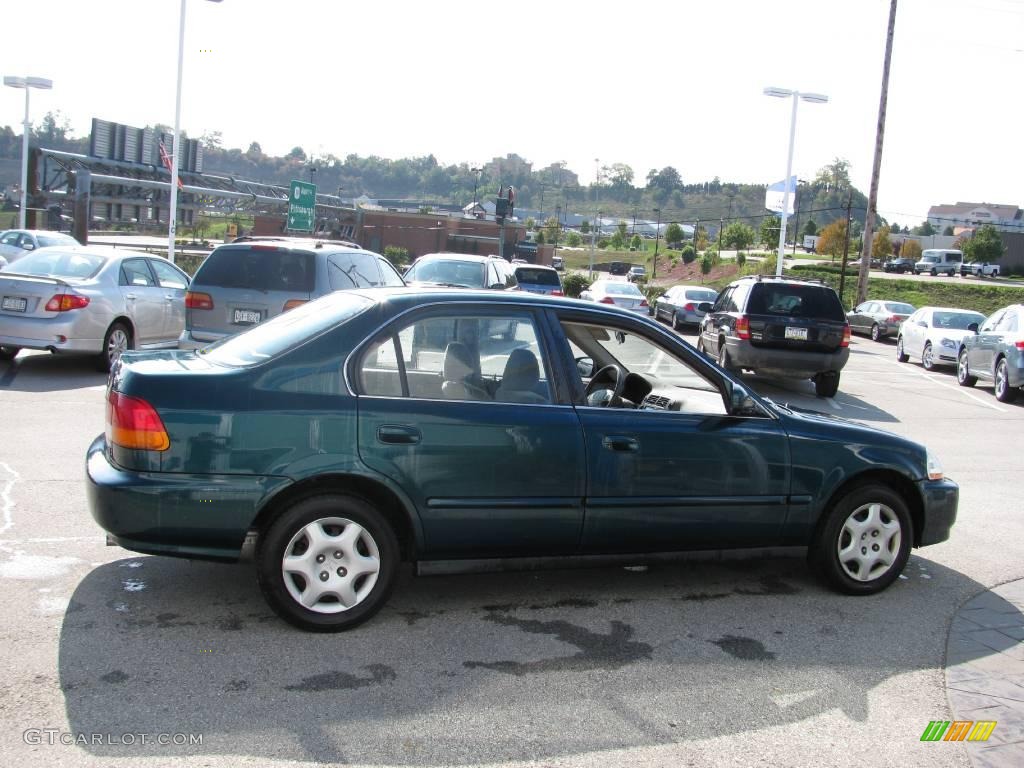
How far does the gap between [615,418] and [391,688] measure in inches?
70.5

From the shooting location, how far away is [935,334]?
69.0 ft

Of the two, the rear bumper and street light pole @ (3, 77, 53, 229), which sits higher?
street light pole @ (3, 77, 53, 229)

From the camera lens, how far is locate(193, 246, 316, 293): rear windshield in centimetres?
1073

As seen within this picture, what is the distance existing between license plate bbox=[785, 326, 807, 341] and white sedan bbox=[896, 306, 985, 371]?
770cm

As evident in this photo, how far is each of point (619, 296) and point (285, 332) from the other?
22.9 metres

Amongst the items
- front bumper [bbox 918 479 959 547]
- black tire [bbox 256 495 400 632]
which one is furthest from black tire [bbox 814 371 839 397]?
black tire [bbox 256 495 400 632]

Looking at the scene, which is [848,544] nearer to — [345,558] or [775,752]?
[775,752]

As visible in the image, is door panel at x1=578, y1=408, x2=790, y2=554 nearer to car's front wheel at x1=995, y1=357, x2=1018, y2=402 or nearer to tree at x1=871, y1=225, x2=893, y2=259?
car's front wheel at x1=995, y1=357, x2=1018, y2=402

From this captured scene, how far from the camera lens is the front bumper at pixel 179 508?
171 inches

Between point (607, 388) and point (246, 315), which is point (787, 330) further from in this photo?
point (607, 388)

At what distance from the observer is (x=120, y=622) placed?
14.9 feet

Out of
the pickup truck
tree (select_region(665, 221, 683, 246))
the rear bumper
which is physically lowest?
the rear bumper

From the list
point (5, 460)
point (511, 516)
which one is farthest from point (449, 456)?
point (5, 460)

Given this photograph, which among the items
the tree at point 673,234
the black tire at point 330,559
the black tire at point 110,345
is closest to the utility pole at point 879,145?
the black tire at point 110,345
